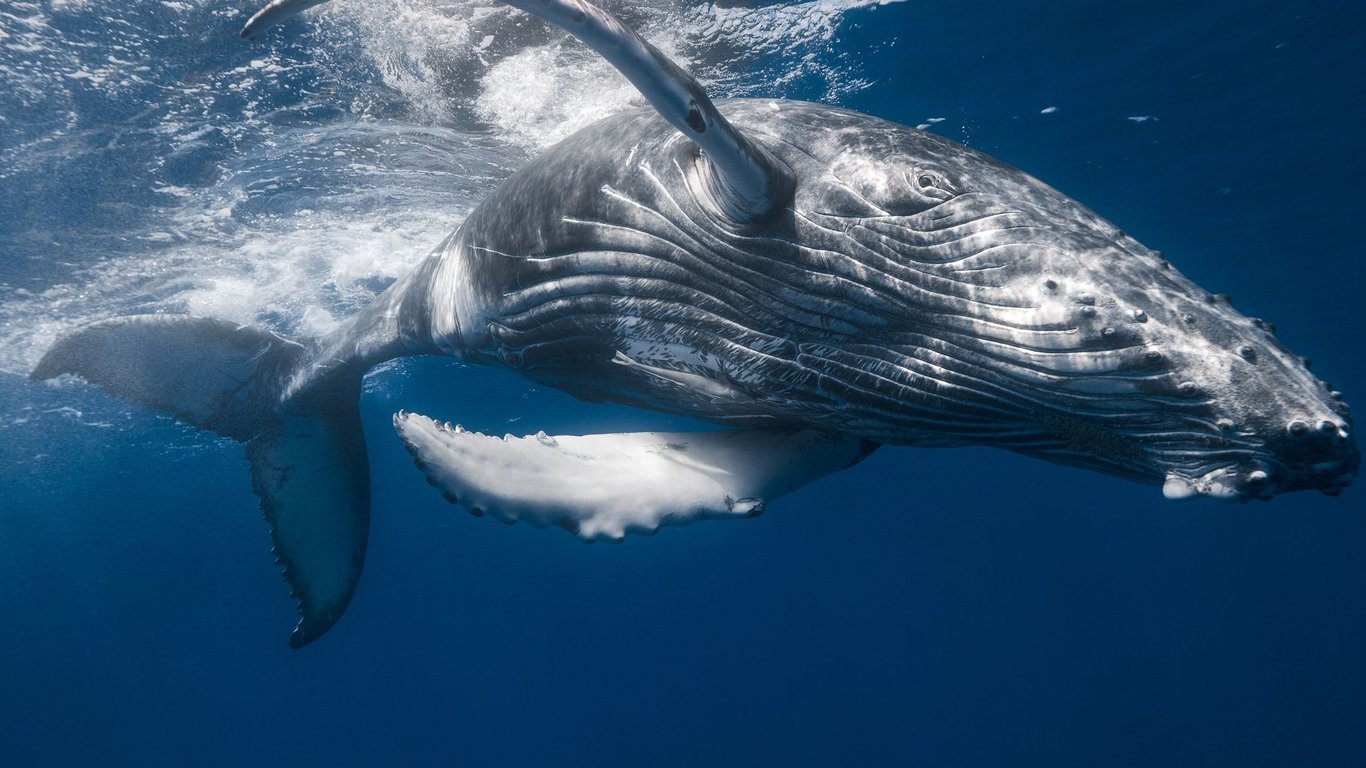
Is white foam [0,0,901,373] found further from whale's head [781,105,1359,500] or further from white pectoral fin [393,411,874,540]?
whale's head [781,105,1359,500]

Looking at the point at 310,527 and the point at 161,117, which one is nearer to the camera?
the point at 310,527

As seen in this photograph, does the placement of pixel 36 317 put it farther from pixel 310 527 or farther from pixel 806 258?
pixel 806 258

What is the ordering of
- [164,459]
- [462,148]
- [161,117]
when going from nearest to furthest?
[161,117] < [462,148] < [164,459]

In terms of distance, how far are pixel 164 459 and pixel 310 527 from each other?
31477 millimetres

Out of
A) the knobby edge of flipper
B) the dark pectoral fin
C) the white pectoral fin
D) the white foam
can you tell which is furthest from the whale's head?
the white foam

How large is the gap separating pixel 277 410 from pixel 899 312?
6540mm

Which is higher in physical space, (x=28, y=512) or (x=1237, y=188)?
(x=1237, y=188)

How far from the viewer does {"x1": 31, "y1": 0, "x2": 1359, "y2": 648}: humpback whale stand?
2439 millimetres

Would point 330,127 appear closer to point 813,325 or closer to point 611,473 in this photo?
point 611,473

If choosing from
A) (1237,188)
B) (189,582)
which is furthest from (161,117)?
(189,582)

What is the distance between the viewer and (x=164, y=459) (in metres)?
31.5

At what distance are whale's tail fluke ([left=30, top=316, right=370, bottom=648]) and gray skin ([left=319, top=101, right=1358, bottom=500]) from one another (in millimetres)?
3812

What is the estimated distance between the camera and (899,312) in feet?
9.70

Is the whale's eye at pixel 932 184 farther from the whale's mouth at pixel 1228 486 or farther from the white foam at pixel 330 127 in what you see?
the white foam at pixel 330 127
